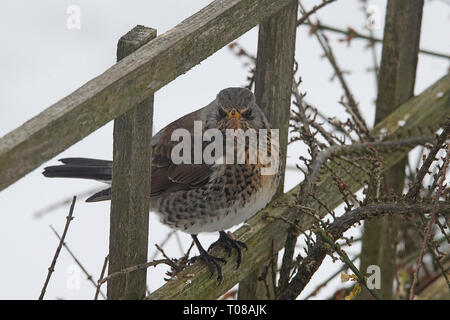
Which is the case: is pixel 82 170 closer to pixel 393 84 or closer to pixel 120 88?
pixel 120 88

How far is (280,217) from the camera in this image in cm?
291

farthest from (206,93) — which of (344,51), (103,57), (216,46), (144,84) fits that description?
(144,84)

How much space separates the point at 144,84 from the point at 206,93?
272cm

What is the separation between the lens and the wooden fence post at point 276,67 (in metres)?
3.04

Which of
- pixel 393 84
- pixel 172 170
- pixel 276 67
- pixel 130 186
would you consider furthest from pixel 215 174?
pixel 393 84

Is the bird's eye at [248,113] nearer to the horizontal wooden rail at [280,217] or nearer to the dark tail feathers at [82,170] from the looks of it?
the horizontal wooden rail at [280,217]

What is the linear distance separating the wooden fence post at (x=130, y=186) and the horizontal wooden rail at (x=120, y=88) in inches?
2.5

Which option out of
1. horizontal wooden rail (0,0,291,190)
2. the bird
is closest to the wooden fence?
horizontal wooden rail (0,0,291,190)

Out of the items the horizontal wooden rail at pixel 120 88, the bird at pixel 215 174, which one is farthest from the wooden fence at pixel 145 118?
the bird at pixel 215 174

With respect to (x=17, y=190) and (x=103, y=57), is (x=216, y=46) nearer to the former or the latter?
(x=17, y=190)

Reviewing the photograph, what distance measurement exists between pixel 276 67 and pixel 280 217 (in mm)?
583

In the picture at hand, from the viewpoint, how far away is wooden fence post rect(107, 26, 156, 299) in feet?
7.25
